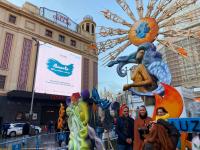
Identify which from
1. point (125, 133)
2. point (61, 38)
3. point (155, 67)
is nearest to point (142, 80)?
point (155, 67)

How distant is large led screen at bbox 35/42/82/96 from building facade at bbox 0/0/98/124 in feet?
4.57

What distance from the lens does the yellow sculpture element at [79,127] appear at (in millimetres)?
5241

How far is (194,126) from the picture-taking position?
12.8ft

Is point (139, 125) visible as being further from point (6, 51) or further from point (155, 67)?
point (6, 51)

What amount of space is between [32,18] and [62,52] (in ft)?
19.5

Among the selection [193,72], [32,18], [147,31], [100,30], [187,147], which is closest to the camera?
[187,147]

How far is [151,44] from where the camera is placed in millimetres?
8398

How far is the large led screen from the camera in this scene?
24781 millimetres

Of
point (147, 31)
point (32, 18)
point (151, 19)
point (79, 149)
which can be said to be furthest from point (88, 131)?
point (32, 18)

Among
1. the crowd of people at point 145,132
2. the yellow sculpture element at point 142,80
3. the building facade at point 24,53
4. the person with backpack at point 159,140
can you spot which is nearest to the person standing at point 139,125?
the crowd of people at point 145,132

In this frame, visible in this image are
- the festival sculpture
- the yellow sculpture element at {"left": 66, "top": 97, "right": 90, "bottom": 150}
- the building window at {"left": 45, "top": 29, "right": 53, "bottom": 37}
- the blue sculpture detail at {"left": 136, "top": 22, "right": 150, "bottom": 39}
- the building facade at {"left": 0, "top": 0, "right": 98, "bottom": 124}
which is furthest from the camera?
the building window at {"left": 45, "top": 29, "right": 53, "bottom": 37}

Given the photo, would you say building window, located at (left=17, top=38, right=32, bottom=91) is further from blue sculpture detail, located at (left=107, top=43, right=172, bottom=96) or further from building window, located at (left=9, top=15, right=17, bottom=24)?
blue sculpture detail, located at (left=107, top=43, right=172, bottom=96)

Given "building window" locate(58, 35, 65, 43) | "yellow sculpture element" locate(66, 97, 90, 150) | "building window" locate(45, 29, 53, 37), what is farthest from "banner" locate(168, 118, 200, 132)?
"building window" locate(58, 35, 65, 43)

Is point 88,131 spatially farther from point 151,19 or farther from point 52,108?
point 52,108
